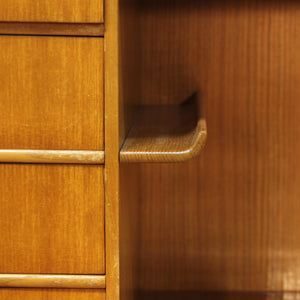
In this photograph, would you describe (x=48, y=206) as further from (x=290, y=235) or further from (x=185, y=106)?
(x=290, y=235)

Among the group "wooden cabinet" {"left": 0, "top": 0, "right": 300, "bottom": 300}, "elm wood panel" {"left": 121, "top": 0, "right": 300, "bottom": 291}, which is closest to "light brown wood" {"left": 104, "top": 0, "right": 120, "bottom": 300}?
"wooden cabinet" {"left": 0, "top": 0, "right": 300, "bottom": 300}

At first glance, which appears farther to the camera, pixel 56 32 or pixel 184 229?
pixel 184 229

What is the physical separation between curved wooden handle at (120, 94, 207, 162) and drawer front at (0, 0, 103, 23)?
165 millimetres

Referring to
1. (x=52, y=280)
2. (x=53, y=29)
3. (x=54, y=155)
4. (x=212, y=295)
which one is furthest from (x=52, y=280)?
(x=212, y=295)

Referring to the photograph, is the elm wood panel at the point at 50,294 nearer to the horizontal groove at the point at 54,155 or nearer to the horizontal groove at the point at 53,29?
the horizontal groove at the point at 54,155

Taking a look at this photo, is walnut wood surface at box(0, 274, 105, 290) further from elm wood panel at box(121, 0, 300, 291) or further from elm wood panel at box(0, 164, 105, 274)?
elm wood panel at box(121, 0, 300, 291)

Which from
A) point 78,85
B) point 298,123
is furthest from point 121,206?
point 298,123

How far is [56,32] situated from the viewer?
0.58 meters

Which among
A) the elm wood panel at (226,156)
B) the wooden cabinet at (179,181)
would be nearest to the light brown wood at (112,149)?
the wooden cabinet at (179,181)

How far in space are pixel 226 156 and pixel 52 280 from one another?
45 cm

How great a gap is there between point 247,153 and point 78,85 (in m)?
0.46

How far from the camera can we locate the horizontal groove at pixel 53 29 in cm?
58

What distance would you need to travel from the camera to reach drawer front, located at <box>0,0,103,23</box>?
569 mm

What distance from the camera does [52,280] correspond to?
24.4 inches
